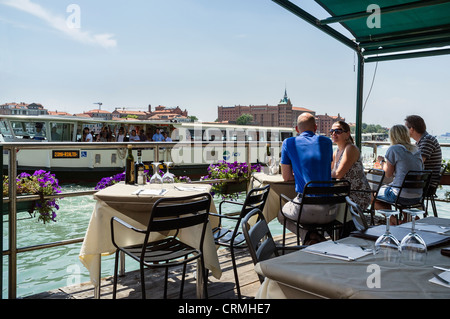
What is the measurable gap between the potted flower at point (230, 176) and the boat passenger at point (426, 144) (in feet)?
6.18

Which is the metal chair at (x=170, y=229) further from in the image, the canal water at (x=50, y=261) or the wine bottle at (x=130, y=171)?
the canal water at (x=50, y=261)

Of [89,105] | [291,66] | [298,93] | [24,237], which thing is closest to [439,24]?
[24,237]

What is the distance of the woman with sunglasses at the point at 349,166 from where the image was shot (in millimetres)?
3670

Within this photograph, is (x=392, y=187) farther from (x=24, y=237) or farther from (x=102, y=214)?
(x=24, y=237)

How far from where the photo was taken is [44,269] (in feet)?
21.1

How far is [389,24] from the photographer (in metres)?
5.10

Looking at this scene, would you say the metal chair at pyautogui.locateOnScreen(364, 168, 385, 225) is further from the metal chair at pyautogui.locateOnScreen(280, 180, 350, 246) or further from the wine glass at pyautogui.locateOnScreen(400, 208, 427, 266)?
the wine glass at pyautogui.locateOnScreen(400, 208, 427, 266)

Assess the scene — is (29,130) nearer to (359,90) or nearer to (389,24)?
(359,90)

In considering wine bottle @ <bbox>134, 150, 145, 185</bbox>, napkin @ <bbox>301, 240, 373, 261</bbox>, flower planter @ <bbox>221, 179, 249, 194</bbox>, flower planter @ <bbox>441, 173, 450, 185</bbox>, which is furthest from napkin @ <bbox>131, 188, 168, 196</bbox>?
flower planter @ <bbox>441, 173, 450, 185</bbox>

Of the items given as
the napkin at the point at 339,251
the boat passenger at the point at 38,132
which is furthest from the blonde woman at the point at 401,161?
the boat passenger at the point at 38,132

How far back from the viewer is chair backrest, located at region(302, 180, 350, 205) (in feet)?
9.96

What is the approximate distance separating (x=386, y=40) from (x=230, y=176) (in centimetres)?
304

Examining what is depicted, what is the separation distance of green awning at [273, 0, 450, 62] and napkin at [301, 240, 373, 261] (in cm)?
320

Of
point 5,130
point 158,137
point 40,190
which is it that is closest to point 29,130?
point 5,130
